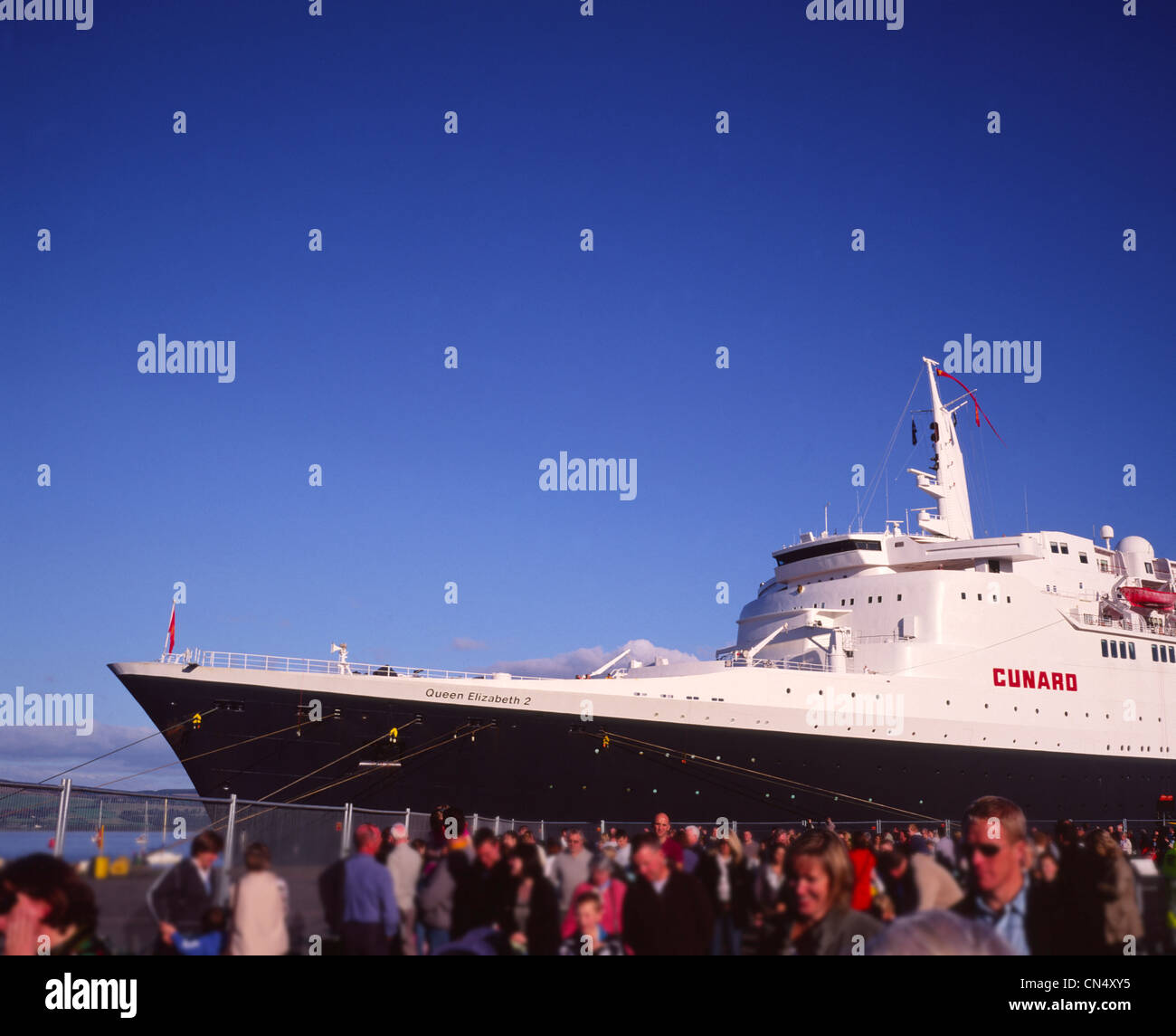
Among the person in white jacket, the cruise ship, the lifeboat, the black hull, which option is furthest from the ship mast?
the person in white jacket

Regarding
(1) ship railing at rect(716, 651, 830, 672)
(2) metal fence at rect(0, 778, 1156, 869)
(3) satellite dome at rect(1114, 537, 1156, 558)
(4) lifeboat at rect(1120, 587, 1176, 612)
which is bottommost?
(2) metal fence at rect(0, 778, 1156, 869)

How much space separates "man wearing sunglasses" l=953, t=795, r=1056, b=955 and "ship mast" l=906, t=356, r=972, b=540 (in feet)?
90.0

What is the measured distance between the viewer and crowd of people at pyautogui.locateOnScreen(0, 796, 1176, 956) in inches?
220

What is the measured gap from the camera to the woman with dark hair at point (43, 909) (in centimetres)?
559

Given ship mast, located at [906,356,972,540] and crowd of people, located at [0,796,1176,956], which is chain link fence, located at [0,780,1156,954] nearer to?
crowd of people, located at [0,796,1176,956]

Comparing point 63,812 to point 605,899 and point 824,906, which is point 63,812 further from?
point 824,906

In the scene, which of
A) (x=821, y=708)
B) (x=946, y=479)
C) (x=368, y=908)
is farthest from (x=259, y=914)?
(x=946, y=479)

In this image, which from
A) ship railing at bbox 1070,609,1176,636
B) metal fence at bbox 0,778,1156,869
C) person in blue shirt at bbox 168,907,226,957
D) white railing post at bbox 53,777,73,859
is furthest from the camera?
ship railing at bbox 1070,609,1176,636

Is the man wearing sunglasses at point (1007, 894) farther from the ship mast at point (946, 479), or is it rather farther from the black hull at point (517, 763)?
the ship mast at point (946, 479)

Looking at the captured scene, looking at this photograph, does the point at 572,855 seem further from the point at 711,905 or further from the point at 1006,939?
the point at 1006,939

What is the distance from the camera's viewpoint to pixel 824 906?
555 centimetres

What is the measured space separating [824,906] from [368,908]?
316cm
